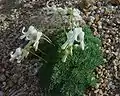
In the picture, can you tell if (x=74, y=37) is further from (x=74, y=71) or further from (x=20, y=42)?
(x=20, y=42)

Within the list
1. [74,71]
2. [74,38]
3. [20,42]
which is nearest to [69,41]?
[74,38]

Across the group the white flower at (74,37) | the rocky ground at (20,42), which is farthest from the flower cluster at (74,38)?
the rocky ground at (20,42)

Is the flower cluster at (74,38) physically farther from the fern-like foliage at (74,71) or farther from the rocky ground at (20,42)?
the rocky ground at (20,42)

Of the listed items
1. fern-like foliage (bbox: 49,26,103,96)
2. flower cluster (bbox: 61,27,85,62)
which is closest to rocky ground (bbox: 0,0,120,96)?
fern-like foliage (bbox: 49,26,103,96)

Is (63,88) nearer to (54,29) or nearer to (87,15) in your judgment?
(54,29)

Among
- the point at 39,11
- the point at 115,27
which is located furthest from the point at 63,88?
the point at 39,11
